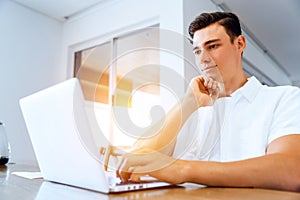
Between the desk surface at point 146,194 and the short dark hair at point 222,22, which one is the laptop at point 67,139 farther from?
the short dark hair at point 222,22

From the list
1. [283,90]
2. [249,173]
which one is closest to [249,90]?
[283,90]

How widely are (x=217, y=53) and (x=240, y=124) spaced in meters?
0.33

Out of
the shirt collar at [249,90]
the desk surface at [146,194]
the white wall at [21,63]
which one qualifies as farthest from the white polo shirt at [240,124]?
the white wall at [21,63]

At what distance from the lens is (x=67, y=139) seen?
52 cm

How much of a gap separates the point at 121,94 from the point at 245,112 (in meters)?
0.51

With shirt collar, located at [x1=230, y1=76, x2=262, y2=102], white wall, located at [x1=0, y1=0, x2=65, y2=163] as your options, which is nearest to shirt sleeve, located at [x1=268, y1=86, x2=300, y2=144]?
shirt collar, located at [x1=230, y1=76, x2=262, y2=102]

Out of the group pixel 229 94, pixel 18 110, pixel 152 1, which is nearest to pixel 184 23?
pixel 152 1

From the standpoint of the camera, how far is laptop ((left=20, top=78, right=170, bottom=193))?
48cm

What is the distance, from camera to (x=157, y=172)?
598 mm

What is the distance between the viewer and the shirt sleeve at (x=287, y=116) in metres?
0.77

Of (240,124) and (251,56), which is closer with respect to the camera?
(240,124)

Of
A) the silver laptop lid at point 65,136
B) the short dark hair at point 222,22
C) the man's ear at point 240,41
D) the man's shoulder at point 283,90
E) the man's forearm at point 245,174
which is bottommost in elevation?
the man's forearm at point 245,174

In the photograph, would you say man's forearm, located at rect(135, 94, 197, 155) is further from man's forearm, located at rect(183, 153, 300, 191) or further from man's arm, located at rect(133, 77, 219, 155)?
man's forearm, located at rect(183, 153, 300, 191)

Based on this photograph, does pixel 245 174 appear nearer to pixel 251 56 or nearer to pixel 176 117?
pixel 176 117
